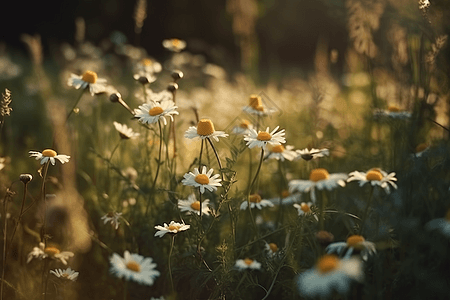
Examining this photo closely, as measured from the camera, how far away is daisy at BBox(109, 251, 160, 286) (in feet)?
3.75

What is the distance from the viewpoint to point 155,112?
66.5 inches

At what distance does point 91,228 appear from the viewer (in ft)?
6.86

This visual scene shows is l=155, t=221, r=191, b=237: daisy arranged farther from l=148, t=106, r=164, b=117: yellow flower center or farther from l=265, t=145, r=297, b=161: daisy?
l=265, t=145, r=297, b=161: daisy

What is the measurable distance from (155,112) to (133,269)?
2.14ft

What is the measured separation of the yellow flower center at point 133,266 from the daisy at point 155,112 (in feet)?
1.84

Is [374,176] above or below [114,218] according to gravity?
above

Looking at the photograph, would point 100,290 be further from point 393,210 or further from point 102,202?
point 393,210

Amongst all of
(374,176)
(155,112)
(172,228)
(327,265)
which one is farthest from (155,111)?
(327,265)

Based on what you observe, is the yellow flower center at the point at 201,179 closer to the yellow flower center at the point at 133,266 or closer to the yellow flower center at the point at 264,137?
the yellow flower center at the point at 264,137

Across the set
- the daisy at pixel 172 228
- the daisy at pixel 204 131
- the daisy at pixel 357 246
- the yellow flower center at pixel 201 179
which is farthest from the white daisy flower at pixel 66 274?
the daisy at pixel 357 246

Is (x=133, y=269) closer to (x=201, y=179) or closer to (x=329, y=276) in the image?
(x=201, y=179)

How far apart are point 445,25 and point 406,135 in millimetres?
806

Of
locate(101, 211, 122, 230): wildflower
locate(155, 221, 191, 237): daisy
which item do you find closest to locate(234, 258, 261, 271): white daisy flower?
locate(155, 221, 191, 237): daisy

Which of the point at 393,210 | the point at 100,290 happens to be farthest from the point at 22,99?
the point at 393,210
